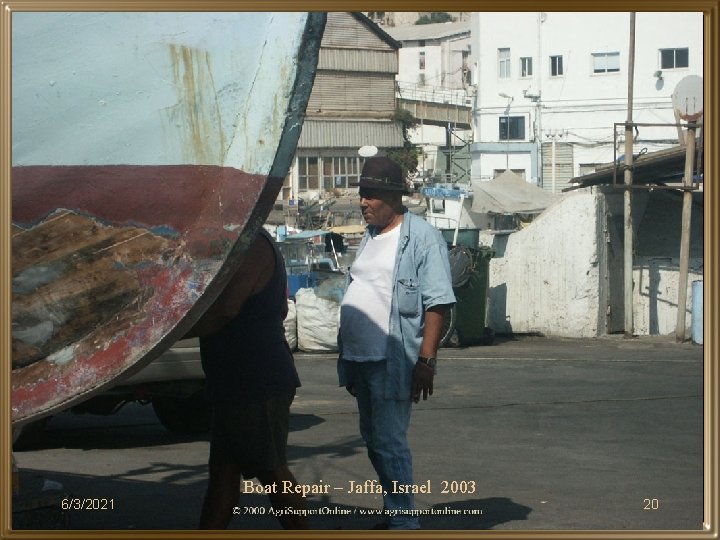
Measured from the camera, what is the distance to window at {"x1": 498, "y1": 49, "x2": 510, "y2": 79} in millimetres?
25750

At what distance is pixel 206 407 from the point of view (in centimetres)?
883

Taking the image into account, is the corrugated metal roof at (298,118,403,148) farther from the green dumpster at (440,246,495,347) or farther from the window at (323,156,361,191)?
the green dumpster at (440,246,495,347)

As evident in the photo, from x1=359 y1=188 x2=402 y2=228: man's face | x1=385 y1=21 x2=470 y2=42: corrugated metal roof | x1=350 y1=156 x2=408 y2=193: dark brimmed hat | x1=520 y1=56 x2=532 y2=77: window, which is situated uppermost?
x1=385 y1=21 x2=470 y2=42: corrugated metal roof

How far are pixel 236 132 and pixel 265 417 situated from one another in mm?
1367

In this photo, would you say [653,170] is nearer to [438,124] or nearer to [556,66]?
[438,124]

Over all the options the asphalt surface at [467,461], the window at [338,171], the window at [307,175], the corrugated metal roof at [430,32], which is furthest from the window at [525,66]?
the corrugated metal roof at [430,32]

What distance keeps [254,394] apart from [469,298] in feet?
37.6

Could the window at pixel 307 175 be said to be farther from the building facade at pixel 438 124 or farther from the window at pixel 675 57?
the window at pixel 675 57

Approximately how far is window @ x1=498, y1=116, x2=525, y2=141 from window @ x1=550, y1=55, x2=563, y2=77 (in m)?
1.09

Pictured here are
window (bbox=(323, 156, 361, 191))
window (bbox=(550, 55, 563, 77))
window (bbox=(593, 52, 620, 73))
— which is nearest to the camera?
window (bbox=(323, 156, 361, 191))

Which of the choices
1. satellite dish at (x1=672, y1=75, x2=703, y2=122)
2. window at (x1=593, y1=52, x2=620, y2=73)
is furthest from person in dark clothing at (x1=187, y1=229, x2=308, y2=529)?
window at (x1=593, y1=52, x2=620, y2=73)

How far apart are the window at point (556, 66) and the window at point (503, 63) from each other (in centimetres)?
131

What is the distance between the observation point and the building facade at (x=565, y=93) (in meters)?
17.8

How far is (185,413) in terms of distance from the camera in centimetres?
880
